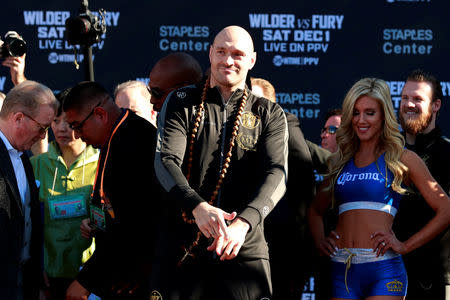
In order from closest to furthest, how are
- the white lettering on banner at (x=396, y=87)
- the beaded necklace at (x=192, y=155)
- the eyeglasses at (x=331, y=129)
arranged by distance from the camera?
the beaded necklace at (x=192, y=155) < the eyeglasses at (x=331, y=129) < the white lettering on banner at (x=396, y=87)

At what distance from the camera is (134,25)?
16.9 ft

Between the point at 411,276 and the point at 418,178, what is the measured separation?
58 cm

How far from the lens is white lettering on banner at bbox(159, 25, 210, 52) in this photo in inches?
201

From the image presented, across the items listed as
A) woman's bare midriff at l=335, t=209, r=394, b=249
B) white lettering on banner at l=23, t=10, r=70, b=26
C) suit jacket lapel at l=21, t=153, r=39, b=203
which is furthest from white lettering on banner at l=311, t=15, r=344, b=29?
suit jacket lapel at l=21, t=153, r=39, b=203

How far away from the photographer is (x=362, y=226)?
9.65ft

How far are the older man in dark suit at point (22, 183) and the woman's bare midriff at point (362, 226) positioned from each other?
1.45 metres

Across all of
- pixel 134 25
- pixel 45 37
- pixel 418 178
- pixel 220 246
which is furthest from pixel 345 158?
pixel 45 37

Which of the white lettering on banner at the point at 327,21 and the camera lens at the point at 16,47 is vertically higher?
the white lettering on banner at the point at 327,21

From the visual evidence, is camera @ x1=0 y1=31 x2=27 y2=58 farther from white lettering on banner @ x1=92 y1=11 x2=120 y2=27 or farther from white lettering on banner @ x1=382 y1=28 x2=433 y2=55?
white lettering on banner @ x1=382 y1=28 x2=433 y2=55

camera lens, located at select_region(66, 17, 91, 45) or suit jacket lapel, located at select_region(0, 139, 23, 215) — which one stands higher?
camera lens, located at select_region(66, 17, 91, 45)

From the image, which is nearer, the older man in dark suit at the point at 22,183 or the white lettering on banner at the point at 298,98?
the older man in dark suit at the point at 22,183

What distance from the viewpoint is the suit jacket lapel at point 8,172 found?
8.29ft

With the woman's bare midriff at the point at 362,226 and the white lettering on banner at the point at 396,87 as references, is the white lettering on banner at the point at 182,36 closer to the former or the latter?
the white lettering on banner at the point at 396,87

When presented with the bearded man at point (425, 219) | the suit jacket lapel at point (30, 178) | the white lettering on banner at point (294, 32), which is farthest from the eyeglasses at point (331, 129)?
the suit jacket lapel at point (30, 178)
